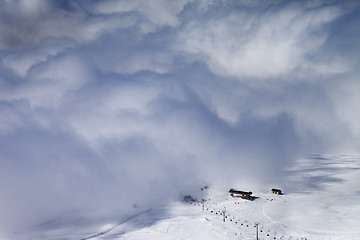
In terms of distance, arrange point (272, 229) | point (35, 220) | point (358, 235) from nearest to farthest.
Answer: point (358, 235)
point (272, 229)
point (35, 220)

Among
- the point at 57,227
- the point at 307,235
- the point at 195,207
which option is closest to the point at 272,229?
the point at 307,235

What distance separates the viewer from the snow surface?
6819cm

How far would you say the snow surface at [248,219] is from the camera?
68.2 meters

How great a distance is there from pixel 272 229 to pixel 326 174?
83.7 metres

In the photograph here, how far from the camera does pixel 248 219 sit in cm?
7712

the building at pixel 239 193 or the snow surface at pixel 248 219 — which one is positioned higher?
the building at pixel 239 193

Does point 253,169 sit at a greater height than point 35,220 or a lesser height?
greater

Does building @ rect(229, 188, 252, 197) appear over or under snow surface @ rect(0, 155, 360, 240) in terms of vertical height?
over

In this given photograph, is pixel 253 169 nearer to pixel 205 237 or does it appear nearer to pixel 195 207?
pixel 195 207

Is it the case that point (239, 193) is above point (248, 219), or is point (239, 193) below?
above

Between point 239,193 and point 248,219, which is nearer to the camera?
point 248,219

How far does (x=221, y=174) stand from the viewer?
448 feet

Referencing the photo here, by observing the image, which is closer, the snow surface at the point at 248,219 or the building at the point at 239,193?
the snow surface at the point at 248,219

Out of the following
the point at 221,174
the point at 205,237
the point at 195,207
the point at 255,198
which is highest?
the point at 221,174
